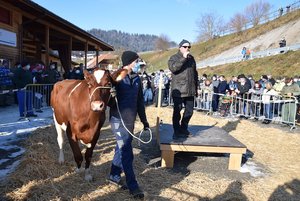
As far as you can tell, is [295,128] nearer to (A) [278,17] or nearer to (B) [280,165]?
(B) [280,165]

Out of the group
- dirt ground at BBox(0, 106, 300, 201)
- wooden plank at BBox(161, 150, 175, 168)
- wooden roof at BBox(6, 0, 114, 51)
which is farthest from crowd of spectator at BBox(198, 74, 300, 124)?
wooden roof at BBox(6, 0, 114, 51)

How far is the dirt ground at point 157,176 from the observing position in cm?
457

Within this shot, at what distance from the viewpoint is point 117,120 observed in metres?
4.59

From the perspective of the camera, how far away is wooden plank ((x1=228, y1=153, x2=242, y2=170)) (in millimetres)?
6383

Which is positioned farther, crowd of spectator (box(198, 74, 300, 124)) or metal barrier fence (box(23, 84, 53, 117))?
crowd of spectator (box(198, 74, 300, 124))

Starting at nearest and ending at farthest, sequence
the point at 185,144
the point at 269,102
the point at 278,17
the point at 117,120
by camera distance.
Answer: the point at 117,120
the point at 185,144
the point at 269,102
the point at 278,17

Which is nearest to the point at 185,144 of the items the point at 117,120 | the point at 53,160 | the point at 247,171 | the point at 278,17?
the point at 247,171

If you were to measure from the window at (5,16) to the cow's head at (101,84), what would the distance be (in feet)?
32.9

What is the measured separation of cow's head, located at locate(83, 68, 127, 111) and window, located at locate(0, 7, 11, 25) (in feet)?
32.9

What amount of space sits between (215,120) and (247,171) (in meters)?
6.15

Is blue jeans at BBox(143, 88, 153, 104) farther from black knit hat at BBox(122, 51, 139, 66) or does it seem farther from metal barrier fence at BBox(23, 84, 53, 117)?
black knit hat at BBox(122, 51, 139, 66)

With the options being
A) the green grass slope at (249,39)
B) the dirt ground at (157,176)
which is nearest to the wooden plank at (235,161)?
the dirt ground at (157,176)

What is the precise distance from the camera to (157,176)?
18.4 feet

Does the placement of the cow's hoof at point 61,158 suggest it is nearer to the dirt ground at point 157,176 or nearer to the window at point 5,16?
the dirt ground at point 157,176
